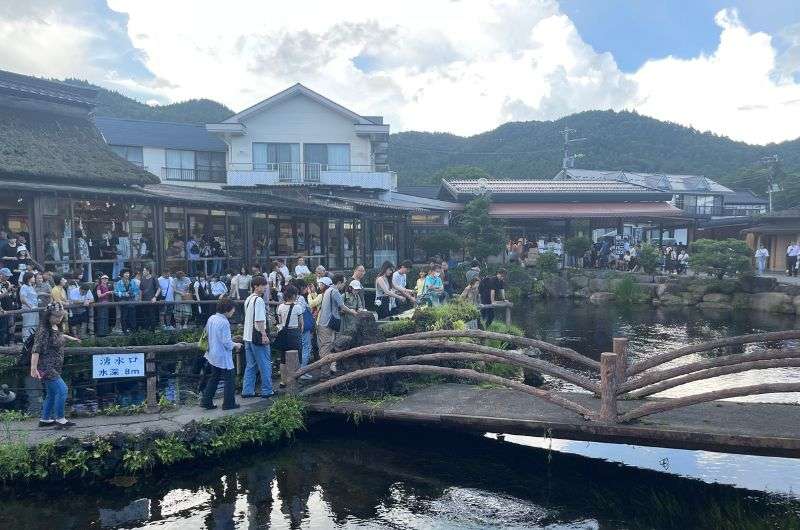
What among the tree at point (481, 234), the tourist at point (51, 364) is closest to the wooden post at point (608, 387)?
the tourist at point (51, 364)

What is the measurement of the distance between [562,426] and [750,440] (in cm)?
201

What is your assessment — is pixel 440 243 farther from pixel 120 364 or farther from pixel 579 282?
pixel 120 364

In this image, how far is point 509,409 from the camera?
8055mm

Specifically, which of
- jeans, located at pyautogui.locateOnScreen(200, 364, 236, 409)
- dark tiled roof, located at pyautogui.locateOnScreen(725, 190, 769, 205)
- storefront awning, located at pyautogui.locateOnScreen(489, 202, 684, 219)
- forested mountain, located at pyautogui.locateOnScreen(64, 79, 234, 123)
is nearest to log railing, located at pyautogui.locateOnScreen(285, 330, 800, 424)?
jeans, located at pyautogui.locateOnScreen(200, 364, 236, 409)

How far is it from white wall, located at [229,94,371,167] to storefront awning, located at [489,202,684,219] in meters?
9.41

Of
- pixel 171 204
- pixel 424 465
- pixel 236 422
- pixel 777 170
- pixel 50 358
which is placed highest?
pixel 777 170

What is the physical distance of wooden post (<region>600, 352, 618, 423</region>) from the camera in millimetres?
6961

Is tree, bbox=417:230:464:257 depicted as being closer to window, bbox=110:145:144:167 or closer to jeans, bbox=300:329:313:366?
window, bbox=110:145:144:167

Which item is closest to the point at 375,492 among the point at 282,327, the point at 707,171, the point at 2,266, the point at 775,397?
the point at 282,327

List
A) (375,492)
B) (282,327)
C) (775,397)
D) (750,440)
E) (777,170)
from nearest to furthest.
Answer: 1. (750,440)
2. (375,492)
3. (282,327)
4. (775,397)
5. (777,170)

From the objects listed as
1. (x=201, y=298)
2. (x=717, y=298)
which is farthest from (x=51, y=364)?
(x=717, y=298)

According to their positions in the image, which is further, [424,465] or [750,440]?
[424,465]

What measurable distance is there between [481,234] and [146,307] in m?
17.9

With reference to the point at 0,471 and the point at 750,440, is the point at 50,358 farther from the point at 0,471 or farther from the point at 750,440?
the point at 750,440
